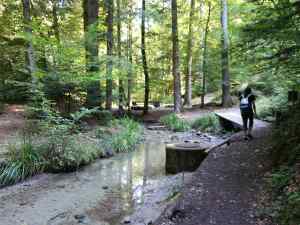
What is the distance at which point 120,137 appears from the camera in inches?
417

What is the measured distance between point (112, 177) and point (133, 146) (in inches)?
132

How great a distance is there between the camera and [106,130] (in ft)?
35.6

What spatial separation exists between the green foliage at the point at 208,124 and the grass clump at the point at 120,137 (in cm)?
321

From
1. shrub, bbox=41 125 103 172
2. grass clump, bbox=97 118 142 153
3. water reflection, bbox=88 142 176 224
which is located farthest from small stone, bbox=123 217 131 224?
grass clump, bbox=97 118 142 153

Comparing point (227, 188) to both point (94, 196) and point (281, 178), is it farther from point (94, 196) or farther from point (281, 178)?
point (94, 196)

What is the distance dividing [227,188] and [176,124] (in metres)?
9.46

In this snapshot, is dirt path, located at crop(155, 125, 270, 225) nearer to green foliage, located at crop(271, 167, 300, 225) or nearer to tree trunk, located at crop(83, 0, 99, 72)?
green foliage, located at crop(271, 167, 300, 225)

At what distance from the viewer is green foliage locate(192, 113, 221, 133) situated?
13.0 metres

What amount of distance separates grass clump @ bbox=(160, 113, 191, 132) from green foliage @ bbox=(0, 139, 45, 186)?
791cm

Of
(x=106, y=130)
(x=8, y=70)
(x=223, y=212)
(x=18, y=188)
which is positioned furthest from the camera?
(x=8, y=70)

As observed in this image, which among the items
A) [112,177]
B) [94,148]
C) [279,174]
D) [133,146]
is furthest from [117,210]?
[133,146]

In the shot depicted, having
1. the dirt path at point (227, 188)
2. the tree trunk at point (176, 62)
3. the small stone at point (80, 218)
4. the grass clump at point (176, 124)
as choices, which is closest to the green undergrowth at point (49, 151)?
the small stone at point (80, 218)

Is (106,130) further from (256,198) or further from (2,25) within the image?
(2,25)

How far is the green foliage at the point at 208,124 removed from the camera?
13.0 m
